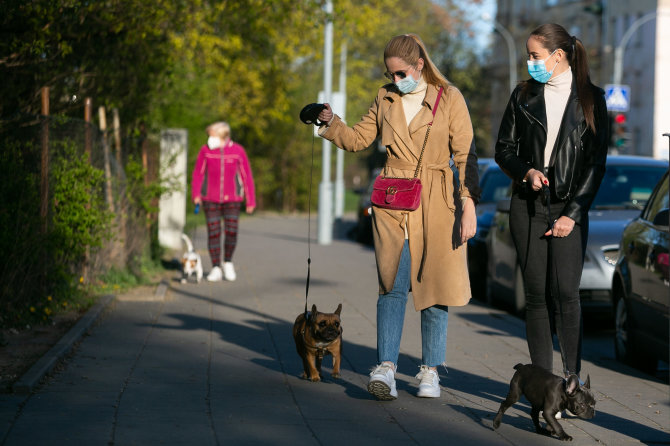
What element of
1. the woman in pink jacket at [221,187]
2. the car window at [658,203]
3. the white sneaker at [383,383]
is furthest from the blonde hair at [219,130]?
the white sneaker at [383,383]

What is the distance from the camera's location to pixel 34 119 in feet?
31.2

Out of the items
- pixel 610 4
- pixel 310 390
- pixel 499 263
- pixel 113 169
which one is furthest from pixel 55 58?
pixel 610 4

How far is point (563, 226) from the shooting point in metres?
5.73

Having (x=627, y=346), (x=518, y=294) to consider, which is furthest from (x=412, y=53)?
(x=518, y=294)

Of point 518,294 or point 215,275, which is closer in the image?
point 518,294

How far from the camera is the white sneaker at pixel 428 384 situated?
6387 millimetres

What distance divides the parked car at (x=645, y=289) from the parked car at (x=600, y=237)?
1225mm

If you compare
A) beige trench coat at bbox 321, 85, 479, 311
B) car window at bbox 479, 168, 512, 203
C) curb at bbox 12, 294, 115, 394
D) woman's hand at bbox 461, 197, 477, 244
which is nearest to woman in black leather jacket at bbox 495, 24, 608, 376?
woman's hand at bbox 461, 197, 477, 244

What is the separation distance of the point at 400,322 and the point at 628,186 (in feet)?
20.0

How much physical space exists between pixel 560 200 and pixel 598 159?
0.29 metres

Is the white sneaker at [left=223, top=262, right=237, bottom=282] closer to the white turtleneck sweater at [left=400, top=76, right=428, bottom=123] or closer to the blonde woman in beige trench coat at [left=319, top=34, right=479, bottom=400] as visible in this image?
the blonde woman in beige trench coat at [left=319, top=34, right=479, bottom=400]

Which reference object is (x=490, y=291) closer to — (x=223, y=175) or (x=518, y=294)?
(x=518, y=294)

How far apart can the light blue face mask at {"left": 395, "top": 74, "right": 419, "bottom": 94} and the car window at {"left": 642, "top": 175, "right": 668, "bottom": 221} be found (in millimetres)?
2665

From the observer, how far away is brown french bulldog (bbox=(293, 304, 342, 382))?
264 inches
